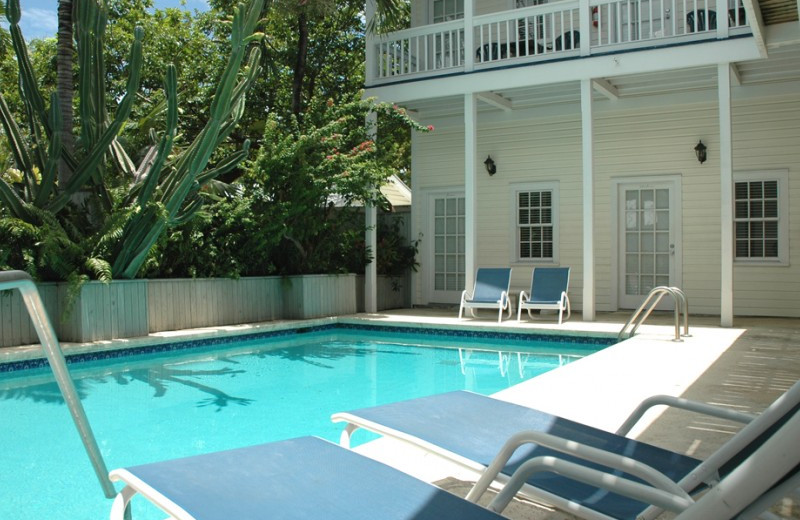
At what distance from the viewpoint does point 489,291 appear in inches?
451

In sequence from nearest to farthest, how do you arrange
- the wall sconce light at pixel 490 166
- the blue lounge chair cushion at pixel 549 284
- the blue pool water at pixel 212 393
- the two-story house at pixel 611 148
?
the blue pool water at pixel 212 393 < the two-story house at pixel 611 148 < the blue lounge chair cushion at pixel 549 284 < the wall sconce light at pixel 490 166

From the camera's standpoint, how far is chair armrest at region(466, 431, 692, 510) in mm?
1967

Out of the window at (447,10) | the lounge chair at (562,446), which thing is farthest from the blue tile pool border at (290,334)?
the window at (447,10)

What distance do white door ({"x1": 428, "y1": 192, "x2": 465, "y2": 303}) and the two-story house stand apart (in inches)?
1.0

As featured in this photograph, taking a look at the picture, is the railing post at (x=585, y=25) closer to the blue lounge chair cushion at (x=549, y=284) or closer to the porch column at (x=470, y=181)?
the porch column at (x=470, y=181)

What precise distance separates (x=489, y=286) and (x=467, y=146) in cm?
229

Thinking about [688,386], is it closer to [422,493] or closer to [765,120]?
[422,493]

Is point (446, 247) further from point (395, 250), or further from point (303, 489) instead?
point (303, 489)

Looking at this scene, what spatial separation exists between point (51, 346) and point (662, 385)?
481 centimetres

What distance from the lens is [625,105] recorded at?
1200 centimetres

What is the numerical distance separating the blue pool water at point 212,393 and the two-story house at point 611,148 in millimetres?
2455

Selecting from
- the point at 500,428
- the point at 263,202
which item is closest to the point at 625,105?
the point at 263,202

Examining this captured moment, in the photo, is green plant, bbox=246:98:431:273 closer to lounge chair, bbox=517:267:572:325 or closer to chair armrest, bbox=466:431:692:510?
Result: lounge chair, bbox=517:267:572:325

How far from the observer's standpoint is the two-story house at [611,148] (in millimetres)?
10320
